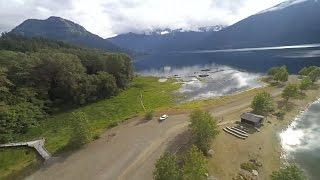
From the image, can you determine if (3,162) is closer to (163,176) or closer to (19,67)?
(163,176)

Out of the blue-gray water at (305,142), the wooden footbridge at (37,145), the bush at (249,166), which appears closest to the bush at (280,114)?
the blue-gray water at (305,142)

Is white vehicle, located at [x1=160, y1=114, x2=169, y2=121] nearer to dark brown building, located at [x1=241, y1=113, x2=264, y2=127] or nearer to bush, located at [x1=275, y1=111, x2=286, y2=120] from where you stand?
Result: dark brown building, located at [x1=241, y1=113, x2=264, y2=127]

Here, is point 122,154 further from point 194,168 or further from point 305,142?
point 305,142

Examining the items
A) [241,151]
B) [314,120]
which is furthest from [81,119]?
[314,120]

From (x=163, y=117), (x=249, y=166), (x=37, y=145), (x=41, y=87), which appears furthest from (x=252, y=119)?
(x=41, y=87)

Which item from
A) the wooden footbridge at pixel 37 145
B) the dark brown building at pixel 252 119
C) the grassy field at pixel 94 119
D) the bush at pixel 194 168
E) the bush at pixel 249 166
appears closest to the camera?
the bush at pixel 194 168

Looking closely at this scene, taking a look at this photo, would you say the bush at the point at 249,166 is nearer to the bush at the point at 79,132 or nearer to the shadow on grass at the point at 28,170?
the bush at the point at 79,132

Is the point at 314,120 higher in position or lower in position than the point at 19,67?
lower
